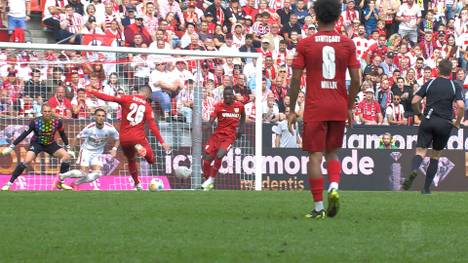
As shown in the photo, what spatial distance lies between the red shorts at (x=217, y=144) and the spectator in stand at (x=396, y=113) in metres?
6.26

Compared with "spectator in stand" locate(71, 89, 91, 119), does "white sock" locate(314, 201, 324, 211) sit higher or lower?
lower

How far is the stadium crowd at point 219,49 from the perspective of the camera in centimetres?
2403

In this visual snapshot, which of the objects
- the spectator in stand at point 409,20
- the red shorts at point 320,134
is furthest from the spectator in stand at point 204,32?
the red shorts at point 320,134

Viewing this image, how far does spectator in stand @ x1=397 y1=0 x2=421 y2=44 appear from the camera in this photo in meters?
32.3

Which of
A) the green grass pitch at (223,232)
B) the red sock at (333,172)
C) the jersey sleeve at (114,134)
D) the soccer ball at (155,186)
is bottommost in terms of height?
the soccer ball at (155,186)

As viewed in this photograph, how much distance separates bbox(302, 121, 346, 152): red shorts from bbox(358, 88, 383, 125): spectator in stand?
52.2 feet

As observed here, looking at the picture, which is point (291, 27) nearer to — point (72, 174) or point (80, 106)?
point (80, 106)

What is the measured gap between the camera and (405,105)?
2875 cm

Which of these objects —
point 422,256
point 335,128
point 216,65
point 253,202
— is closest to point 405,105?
point 216,65

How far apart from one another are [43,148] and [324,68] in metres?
11.0

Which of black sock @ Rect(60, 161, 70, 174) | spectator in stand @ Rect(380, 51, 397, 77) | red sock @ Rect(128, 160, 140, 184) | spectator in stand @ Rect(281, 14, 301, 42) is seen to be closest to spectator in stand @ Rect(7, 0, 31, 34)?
black sock @ Rect(60, 161, 70, 174)

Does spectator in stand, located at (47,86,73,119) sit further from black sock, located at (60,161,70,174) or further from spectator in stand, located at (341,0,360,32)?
spectator in stand, located at (341,0,360,32)

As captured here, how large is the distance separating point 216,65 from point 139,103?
4.60 metres

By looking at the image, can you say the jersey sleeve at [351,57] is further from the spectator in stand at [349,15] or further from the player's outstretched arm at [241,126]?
the spectator in stand at [349,15]
